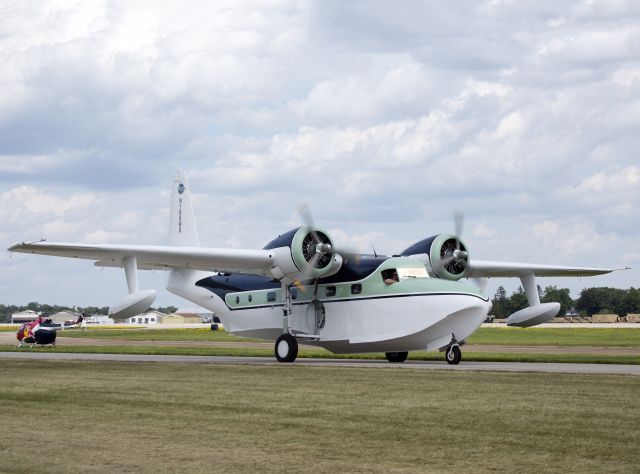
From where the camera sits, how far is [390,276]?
98.2 feet

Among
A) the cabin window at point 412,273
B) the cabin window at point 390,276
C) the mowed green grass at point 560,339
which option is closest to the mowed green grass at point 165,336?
the mowed green grass at point 560,339

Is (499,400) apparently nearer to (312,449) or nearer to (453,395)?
(453,395)

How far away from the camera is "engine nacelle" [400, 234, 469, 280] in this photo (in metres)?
32.2

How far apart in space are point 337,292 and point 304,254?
219 cm

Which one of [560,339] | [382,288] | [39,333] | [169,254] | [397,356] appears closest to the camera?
[382,288]

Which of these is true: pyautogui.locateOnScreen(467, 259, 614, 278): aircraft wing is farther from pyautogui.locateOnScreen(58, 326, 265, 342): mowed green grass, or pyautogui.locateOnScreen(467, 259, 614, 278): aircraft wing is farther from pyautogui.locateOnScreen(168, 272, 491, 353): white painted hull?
pyautogui.locateOnScreen(58, 326, 265, 342): mowed green grass

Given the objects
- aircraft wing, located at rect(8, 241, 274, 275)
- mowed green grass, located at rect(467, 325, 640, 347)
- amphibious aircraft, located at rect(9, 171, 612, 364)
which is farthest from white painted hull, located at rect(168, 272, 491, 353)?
mowed green grass, located at rect(467, 325, 640, 347)

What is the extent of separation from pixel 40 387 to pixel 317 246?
41.2 ft

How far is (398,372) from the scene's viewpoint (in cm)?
2384

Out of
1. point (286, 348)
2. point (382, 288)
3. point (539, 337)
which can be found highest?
point (382, 288)

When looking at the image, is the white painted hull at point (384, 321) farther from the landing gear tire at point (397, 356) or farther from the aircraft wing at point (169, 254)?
the aircraft wing at point (169, 254)

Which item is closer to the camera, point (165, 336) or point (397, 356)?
point (397, 356)

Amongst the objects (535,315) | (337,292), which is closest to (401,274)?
(337,292)

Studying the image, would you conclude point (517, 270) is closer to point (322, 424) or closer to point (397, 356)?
point (397, 356)
